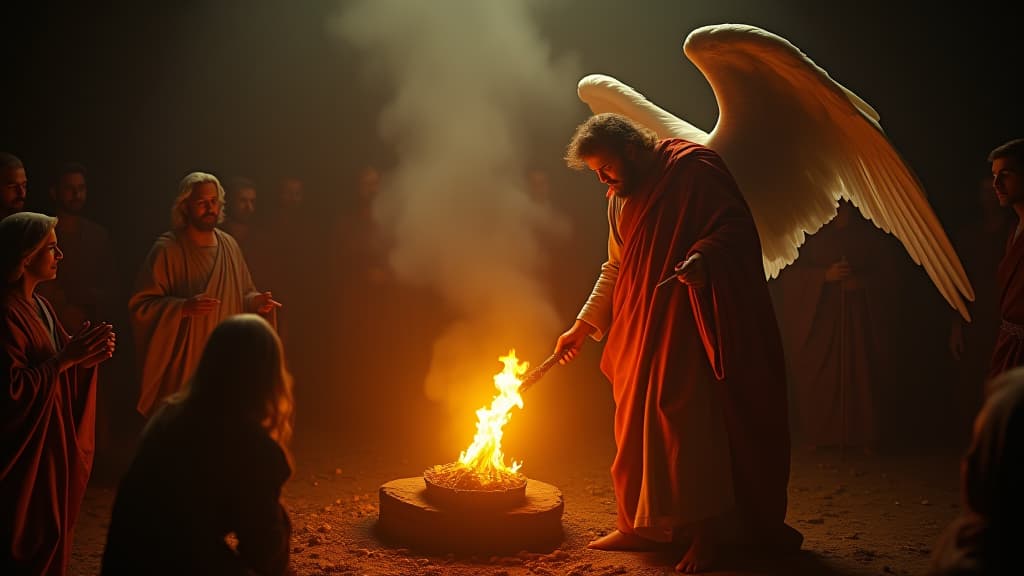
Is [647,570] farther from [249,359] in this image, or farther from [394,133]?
[394,133]

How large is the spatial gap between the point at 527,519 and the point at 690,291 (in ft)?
4.86

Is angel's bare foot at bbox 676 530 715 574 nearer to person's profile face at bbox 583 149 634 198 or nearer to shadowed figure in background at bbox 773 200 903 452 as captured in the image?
person's profile face at bbox 583 149 634 198

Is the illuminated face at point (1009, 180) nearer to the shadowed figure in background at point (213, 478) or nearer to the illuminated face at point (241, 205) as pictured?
the shadowed figure in background at point (213, 478)

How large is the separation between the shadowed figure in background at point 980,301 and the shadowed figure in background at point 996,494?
19.8 feet

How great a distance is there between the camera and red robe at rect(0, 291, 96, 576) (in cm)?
343

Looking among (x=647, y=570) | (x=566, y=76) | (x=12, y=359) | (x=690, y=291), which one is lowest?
(x=647, y=570)

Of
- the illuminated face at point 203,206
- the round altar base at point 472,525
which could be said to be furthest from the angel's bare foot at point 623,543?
the illuminated face at point 203,206

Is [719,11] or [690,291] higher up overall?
[719,11]

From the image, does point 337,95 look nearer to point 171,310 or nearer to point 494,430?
point 171,310

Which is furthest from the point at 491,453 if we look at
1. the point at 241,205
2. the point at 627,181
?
the point at 241,205

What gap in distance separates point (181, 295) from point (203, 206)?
1.95 feet

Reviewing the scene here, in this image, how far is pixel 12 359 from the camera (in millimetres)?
3439

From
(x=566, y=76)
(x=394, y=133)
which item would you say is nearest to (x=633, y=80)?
(x=566, y=76)

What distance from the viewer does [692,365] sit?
430 cm
